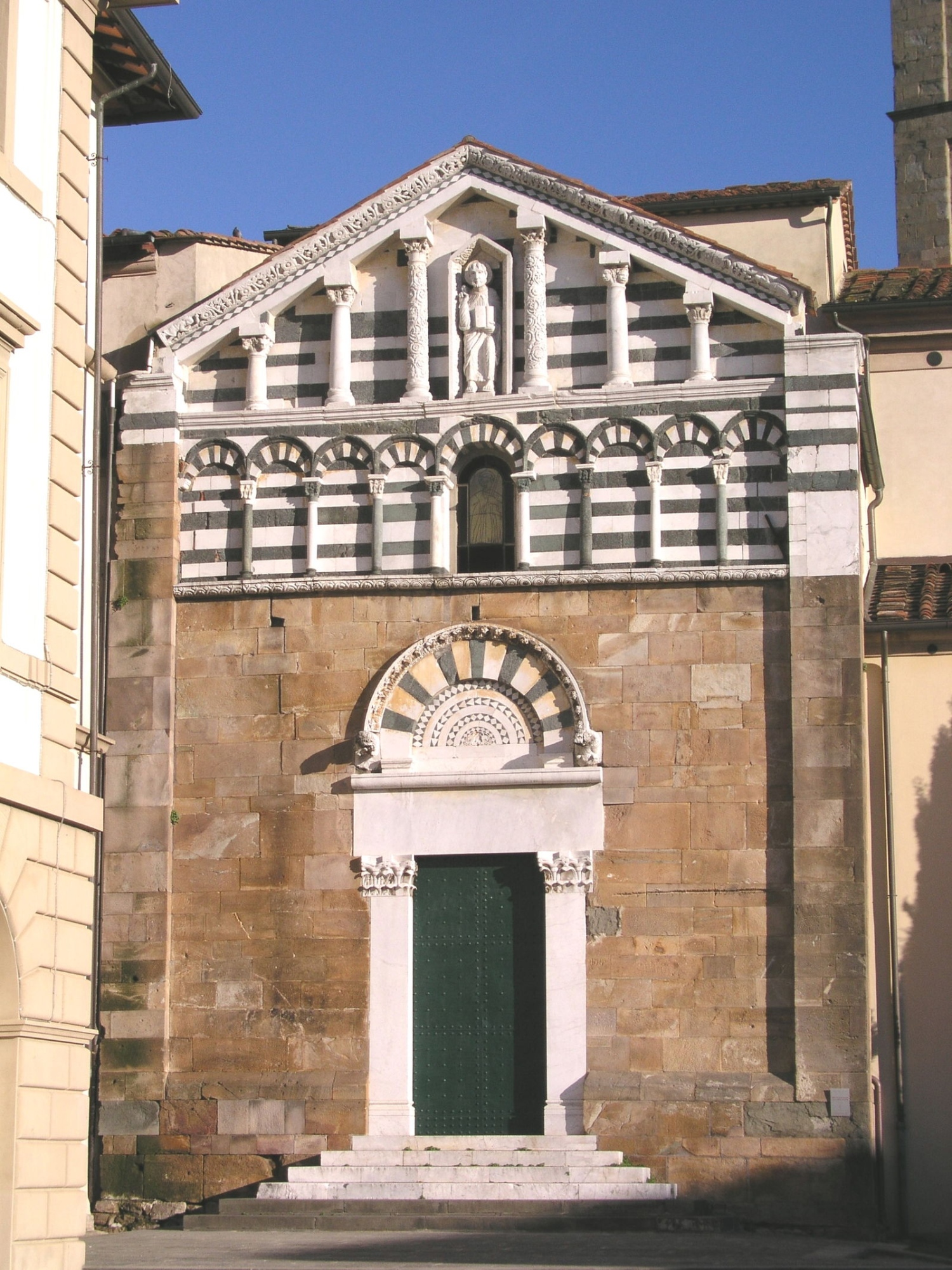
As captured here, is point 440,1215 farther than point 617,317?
No

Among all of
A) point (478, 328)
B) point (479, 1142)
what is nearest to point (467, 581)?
point (478, 328)

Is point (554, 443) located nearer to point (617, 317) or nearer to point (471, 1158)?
point (617, 317)

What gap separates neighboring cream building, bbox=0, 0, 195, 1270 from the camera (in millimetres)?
13312

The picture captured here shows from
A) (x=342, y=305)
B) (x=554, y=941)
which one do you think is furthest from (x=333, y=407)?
(x=554, y=941)

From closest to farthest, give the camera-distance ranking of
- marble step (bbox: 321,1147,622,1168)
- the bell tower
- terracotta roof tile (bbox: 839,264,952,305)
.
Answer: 1. marble step (bbox: 321,1147,622,1168)
2. terracotta roof tile (bbox: 839,264,952,305)
3. the bell tower

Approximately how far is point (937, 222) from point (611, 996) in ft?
53.2

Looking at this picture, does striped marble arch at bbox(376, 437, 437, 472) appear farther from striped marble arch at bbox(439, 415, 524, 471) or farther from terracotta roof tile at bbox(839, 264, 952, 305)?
terracotta roof tile at bbox(839, 264, 952, 305)

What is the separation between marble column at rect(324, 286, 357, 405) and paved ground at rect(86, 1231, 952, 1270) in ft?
25.9

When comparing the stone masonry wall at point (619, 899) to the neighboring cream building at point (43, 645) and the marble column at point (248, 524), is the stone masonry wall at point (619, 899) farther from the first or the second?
the neighboring cream building at point (43, 645)

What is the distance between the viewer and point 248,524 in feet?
63.8

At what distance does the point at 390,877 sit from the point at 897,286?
930 cm

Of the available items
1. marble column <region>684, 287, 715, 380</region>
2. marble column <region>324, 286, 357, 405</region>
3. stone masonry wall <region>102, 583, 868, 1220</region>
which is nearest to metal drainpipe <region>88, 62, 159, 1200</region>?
stone masonry wall <region>102, 583, 868, 1220</region>

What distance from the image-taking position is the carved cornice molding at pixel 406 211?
63.3ft

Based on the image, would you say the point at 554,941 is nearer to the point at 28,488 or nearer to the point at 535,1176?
the point at 535,1176
